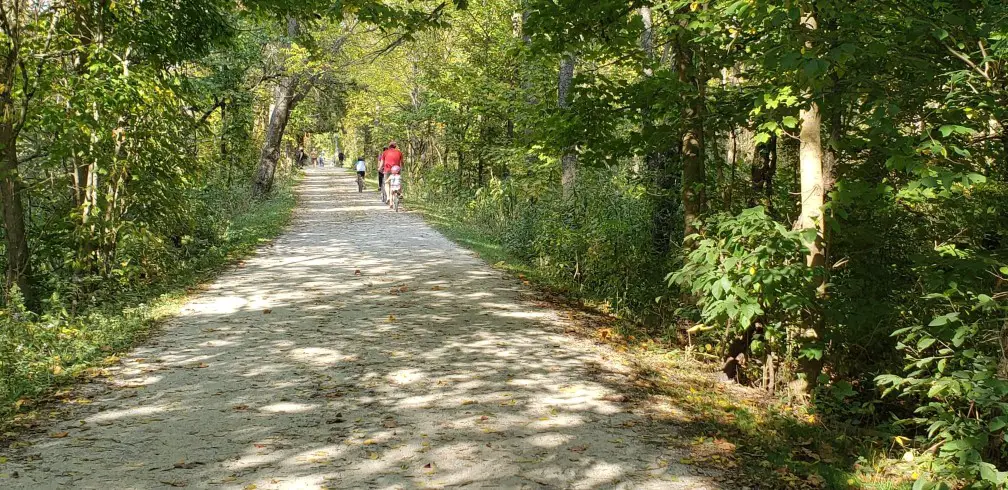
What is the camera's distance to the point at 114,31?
9695 mm

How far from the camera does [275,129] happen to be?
79.1 ft

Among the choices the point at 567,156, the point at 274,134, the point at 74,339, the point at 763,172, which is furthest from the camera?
the point at 274,134

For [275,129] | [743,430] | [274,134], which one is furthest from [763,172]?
[274,134]

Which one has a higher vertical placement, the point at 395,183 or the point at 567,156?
the point at 567,156

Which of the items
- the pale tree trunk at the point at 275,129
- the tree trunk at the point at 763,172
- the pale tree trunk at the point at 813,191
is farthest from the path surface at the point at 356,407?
the pale tree trunk at the point at 275,129

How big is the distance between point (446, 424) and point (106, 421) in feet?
8.41

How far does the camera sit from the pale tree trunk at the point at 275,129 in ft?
77.4

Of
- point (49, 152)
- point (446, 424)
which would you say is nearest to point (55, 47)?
point (49, 152)

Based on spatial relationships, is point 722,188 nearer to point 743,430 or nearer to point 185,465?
point 743,430

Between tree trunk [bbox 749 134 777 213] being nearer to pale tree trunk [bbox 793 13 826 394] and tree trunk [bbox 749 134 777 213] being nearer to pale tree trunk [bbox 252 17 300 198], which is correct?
pale tree trunk [bbox 793 13 826 394]

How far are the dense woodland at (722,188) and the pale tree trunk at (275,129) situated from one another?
9615 mm

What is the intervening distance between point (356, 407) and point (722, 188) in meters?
4.78

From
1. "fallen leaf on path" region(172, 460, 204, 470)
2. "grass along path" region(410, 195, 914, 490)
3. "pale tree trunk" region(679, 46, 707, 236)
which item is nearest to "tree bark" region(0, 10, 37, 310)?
"fallen leaf on path" region(172, 460, 204, 470)

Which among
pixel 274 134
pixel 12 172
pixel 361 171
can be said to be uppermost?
pixel 274 134
